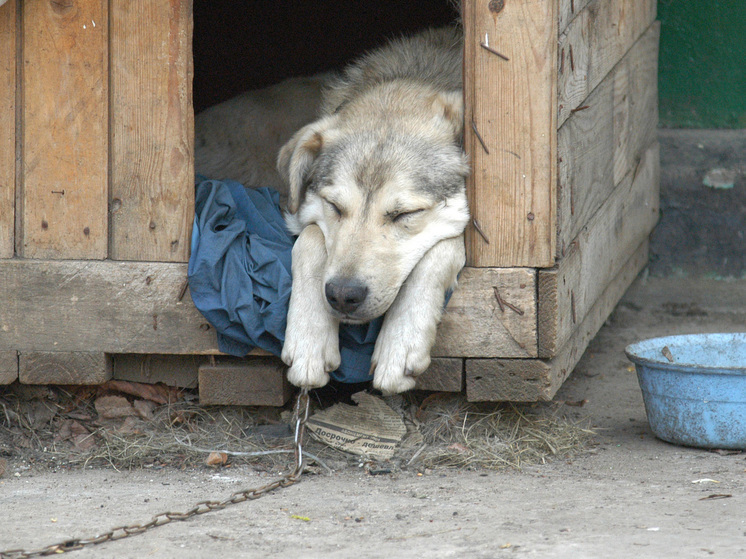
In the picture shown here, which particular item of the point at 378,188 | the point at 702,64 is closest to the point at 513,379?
the point at 378,188

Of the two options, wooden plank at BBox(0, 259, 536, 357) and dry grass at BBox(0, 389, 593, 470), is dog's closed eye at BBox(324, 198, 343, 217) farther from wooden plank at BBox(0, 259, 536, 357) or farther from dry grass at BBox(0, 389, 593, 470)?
dry grass at BBox(0, 389, 593, 470)

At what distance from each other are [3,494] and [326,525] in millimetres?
1250

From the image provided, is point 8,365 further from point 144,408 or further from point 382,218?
point 382,218

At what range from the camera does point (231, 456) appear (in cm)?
369

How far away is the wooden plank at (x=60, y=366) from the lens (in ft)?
12.1

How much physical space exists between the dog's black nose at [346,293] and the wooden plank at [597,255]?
71 cm

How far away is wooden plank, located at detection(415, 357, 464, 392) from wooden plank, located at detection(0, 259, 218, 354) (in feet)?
2.76

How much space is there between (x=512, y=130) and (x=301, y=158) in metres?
0.95

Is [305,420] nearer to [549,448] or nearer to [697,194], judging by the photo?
[549,448]

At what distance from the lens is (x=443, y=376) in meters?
3.62

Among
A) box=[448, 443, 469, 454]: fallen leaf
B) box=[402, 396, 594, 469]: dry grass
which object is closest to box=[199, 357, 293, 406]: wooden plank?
box=[402, 396, 594, 469]: dry grass

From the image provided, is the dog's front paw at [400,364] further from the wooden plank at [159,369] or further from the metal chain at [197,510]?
the wooden plank at [159,369]

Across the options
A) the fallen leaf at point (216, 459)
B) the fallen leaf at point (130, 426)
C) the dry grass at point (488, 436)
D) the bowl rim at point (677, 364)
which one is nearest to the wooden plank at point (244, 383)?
the fallen leaf at point (216, 459)

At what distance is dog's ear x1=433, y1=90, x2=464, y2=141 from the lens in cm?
374
